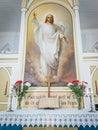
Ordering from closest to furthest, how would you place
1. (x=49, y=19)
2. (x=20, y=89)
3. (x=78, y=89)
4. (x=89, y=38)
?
(x=78, y=89)
(x=20, y=89)
(x=49, y=19)
(x=89, y=38)

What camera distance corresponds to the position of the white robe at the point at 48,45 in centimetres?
478

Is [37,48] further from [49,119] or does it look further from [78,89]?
[49,119]

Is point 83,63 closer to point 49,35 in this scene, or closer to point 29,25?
point 49,35

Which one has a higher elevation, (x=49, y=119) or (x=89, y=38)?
(x=89, y=38)

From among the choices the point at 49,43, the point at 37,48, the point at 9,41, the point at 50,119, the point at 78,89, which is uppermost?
the point at 9,41

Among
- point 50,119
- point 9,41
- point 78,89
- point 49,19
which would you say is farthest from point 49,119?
point 9,41

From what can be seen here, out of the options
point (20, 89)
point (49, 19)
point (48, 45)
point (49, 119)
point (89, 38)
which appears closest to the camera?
point (49, 119)

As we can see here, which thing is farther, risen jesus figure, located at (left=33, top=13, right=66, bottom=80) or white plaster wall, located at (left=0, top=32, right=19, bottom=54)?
white plaster wall, located at (left=0, top=32, right=19, bottom=54)

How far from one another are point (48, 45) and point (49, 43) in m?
0.08

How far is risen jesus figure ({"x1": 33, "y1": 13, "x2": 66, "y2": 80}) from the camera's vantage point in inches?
188

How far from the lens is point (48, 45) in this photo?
504 centimetres

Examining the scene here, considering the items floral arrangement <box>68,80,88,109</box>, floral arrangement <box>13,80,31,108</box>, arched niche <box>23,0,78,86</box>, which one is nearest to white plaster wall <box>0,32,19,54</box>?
arched niche <box>23,0,78,86</box>

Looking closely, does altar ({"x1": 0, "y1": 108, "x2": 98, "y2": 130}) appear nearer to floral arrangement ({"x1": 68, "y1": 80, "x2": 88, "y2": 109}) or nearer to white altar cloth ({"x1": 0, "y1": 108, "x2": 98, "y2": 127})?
white altar cloth ({"x1": 0, "y1": 108, "x2": 98, "y2": 127})

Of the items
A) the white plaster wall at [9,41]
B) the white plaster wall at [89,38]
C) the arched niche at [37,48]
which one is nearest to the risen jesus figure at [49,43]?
the arched niche at [37,48]
